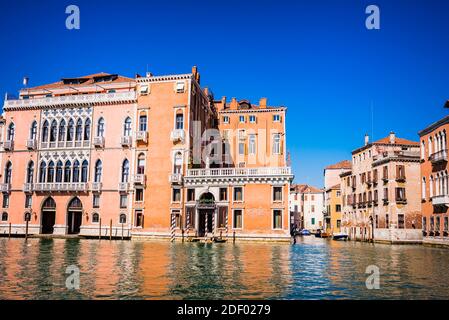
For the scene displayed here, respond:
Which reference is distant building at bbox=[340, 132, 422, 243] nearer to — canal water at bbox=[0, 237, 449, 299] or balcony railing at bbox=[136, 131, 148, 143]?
canal water at bbox=[0, 237, 449, 299]

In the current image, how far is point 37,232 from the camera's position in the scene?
132 feet

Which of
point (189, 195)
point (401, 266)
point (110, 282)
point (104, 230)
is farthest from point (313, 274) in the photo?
point (104, 230)

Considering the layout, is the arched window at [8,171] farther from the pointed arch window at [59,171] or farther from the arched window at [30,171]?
the pointed arch window at [59,171]

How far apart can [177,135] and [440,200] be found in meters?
21.0

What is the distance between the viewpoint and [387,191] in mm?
41938

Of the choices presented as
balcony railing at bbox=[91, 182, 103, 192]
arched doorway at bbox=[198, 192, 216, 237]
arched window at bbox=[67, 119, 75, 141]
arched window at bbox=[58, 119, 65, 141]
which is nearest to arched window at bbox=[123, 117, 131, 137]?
balcony railing at bbox=[91, 182, 103, 192]

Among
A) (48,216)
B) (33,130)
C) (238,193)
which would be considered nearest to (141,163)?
(238,193)

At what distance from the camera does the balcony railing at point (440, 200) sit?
3123 centimetres

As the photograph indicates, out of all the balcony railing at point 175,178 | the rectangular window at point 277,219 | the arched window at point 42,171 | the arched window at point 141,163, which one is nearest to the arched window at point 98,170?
the arched window at point 141,163

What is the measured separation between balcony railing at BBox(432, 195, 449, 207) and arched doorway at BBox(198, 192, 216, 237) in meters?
16.8

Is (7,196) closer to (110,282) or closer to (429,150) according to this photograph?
(110,282)

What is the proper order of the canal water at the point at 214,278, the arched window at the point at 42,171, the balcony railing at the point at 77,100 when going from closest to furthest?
the canal water at the point at 214,278 < the balcony railing at the point at 77,100 < the arched window at the point at 42,171

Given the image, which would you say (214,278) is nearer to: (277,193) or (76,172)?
(277,193)

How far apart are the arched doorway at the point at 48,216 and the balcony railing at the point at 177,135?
12.8m
